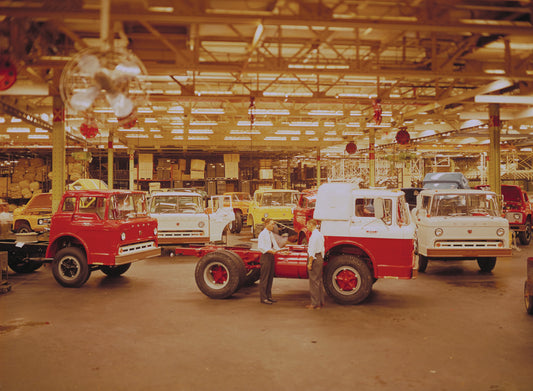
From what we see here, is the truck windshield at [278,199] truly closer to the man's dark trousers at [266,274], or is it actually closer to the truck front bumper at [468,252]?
the truck front bumper at [468,252]

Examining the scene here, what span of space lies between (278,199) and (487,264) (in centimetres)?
839

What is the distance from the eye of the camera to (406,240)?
25.8ft

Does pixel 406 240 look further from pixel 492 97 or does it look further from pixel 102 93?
pixel 492 97

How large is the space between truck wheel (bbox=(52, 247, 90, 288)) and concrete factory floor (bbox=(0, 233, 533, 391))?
25 centimetres

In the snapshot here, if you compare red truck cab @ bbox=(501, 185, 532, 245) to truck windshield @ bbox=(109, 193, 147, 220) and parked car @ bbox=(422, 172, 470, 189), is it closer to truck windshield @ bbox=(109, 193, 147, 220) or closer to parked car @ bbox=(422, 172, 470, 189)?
parked car @ bbox=(422, 172, 470, 189)

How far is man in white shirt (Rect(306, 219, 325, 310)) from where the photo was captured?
7.52m

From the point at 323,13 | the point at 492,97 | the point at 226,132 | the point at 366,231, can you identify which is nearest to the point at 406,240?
the point at 366,231

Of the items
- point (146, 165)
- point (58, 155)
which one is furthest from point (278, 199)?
point (146, 165)

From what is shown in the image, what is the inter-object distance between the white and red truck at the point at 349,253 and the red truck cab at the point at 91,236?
210 centimetres

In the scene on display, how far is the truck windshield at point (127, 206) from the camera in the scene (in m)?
9.79

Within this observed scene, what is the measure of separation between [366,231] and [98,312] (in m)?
4.85

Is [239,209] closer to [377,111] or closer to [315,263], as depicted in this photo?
[377,111]

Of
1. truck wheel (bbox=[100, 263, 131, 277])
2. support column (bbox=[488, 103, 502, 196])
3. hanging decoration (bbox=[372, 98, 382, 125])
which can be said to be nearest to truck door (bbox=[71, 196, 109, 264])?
truck wheel (bbox=[100, 263, 131, 277])

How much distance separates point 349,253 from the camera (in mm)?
8312
